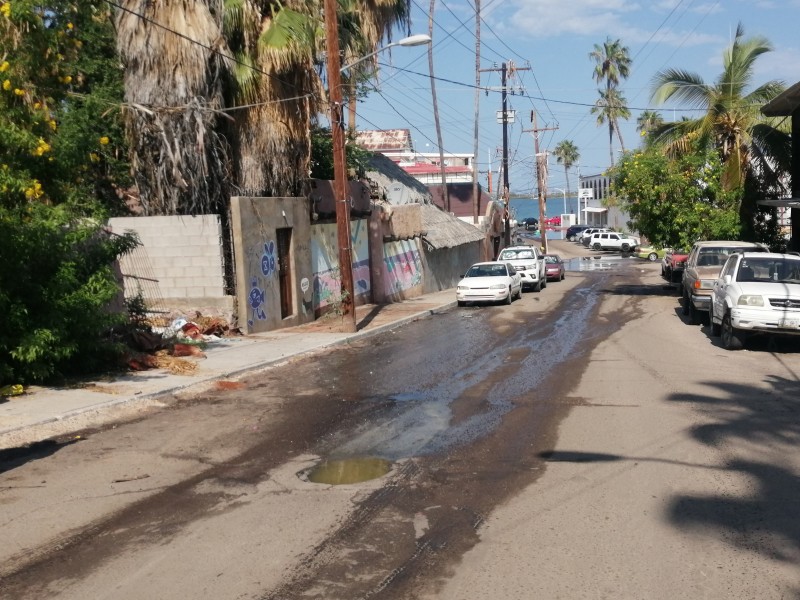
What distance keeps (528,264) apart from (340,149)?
57.1 ft

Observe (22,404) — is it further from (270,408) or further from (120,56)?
(120,56)

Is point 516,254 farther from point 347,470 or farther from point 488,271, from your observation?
point 347,470

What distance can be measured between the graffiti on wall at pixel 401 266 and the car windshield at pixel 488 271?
341cm

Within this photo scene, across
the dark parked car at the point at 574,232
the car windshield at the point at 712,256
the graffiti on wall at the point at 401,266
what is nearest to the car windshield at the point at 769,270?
the car windshield at the point at 712,256

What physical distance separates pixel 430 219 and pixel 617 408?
2939cm

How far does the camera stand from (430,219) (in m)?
39.9

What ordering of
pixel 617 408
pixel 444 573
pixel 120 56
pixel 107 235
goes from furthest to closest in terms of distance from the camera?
1. pixel 120 56
2. pixel 107 235
3. pixel 617 408
4. pixel 444 573

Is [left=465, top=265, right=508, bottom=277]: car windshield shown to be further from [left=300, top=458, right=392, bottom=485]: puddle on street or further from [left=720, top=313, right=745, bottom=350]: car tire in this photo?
[left=300, top=458, right=392, bottom=485]: puddle on street

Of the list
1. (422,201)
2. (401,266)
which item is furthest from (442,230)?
(401,266)

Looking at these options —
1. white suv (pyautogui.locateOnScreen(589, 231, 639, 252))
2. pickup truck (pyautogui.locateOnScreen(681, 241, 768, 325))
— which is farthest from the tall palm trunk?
white suv (pyautogui.locateOnScreen(589, 231, 639, 252))

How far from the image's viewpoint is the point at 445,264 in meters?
42.0

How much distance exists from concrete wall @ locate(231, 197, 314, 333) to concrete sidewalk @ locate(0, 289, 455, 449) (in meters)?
0.61

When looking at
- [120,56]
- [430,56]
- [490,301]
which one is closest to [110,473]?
[120,56]

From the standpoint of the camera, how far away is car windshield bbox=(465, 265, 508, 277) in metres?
30.6
